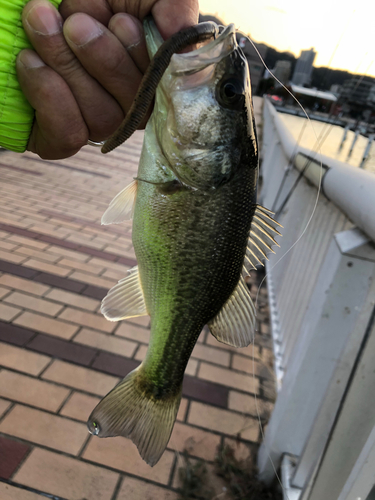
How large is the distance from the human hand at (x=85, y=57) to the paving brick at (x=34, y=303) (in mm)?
2304

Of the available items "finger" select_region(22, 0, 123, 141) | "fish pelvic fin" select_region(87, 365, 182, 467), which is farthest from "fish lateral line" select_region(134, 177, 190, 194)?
"fish pelvic fin" select_region(87, 365, 182, 467)

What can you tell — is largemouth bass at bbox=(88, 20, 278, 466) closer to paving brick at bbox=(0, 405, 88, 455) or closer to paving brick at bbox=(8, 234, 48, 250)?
paving brick at bbox=(0, 405, 88, 455)

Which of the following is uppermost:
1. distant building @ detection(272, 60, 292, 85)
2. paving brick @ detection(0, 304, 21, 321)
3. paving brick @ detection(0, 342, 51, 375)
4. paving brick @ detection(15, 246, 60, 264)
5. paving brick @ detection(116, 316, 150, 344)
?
distant building @ detection(272, 60, 292, 85)

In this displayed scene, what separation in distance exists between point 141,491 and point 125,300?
1.39 m

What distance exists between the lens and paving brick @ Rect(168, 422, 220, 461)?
241 cm

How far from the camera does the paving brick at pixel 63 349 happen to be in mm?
2803

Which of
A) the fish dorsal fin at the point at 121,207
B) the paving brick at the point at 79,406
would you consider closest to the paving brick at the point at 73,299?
the paving brick at the point at 79,406

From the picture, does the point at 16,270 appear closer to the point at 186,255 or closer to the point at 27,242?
the point at 27,242

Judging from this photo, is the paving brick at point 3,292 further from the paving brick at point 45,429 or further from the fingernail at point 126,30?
the fingernail at point 126,30

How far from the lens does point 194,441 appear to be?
2475mm

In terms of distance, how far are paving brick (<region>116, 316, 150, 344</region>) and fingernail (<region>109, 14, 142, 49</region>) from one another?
243 cm

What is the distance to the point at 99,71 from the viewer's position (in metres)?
1.09

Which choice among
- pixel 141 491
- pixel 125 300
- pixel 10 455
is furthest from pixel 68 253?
pixel 125 300

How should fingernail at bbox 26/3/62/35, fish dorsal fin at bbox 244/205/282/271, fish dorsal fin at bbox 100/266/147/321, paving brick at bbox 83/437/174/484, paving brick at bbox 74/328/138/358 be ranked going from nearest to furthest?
fingernail at bbox 26/3/62/35
fish dorsal fin at bbox 244/205/282/271
fish dorsal fin at bbox 100/266/147/321
paving brick at bbox 83/437/174/484
paving brick at bbox 74/328/138/358
